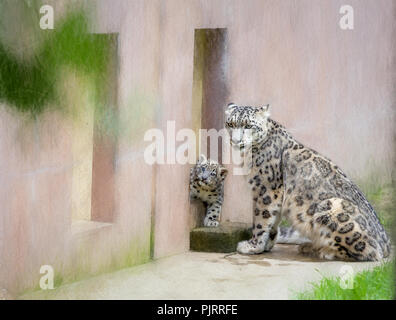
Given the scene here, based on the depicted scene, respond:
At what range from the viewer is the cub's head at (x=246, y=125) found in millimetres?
5852

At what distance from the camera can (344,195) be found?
569cm

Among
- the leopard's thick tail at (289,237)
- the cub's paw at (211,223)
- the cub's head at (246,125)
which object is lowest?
the leopard's thick tail at (289,237)

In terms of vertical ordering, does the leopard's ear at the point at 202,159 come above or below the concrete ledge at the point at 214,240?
above

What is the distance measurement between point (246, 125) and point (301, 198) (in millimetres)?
920

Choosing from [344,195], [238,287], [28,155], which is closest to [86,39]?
[28,155]

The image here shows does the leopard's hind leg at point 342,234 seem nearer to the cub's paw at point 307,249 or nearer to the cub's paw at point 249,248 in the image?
the cub's paw at point 307,249

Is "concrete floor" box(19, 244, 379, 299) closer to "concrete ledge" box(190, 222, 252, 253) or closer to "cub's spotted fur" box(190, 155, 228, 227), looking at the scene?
"concrete ledge" box(190, 222, 252, 253)

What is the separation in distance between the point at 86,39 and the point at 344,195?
9.55ft

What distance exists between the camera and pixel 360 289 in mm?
4281

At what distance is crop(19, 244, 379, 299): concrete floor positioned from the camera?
165 inches

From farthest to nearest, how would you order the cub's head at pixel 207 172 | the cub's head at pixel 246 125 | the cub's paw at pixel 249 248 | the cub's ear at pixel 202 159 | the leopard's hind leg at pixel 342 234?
the cub's ear at pixel 202 159
the cub's head at pixel 207 172
the cub's paw at pixel 249 248
the cub's head at pixel 246 125
the leopard's hind leg at pixel 342 234

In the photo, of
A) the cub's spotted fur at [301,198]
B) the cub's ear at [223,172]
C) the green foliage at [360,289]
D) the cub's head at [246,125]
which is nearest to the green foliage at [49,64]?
the cub's head at [246,125]
